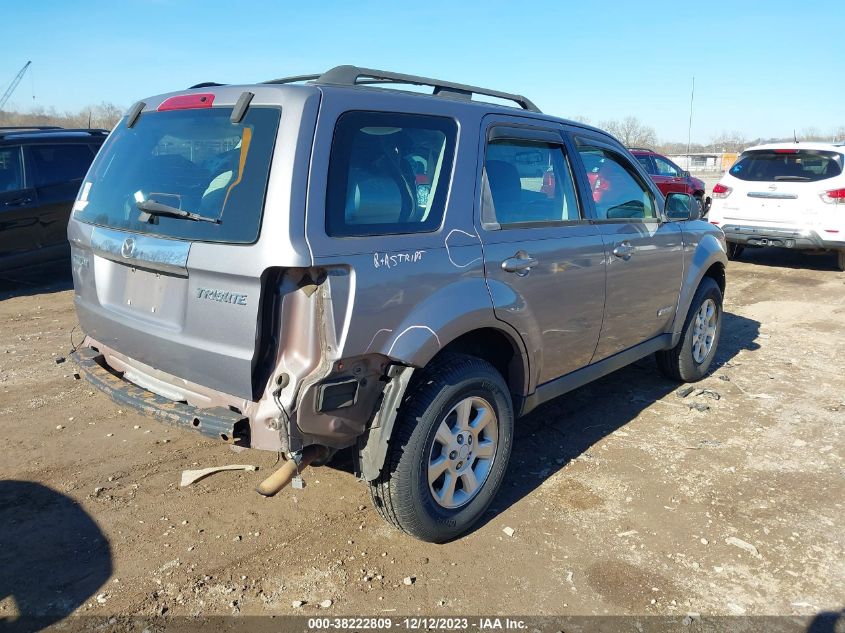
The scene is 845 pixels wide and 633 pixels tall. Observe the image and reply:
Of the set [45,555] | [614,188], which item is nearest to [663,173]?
[614,188]

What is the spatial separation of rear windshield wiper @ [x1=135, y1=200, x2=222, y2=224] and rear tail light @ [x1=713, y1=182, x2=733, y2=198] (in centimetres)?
956

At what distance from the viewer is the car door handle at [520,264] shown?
3.23m

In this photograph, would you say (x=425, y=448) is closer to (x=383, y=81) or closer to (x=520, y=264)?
(x=520, y=264)

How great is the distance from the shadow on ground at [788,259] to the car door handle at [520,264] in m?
8.97

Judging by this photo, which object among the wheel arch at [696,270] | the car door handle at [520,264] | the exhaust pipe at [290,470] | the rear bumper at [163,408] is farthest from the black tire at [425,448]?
the wheel arch at [696,270]

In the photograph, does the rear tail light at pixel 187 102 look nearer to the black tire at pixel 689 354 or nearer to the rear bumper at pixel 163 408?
the rear bumper at pixel 163 408

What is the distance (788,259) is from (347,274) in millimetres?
10975

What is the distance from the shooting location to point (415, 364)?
109 inches

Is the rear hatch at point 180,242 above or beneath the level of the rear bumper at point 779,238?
above

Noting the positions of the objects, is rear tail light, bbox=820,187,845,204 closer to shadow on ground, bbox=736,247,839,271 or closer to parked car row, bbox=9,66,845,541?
shadow on ground, bbox=736,247,839,271

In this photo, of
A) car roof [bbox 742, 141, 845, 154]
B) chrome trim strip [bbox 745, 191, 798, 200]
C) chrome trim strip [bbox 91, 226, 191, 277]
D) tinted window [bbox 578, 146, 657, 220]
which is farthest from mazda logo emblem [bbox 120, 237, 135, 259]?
car roof [bbox 742, 141, 845, 154]

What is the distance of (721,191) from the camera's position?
406 inches

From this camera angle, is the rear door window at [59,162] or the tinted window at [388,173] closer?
the tinted window at [388,173]

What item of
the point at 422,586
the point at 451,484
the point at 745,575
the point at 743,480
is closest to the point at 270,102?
the point at 451,484
